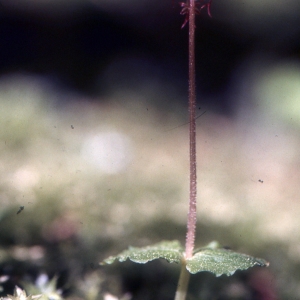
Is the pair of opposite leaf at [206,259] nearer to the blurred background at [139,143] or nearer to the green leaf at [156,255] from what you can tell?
the green leaf at [156,255]

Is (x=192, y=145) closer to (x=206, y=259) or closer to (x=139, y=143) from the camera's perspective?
(x=206, y=259)

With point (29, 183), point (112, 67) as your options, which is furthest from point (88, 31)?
point (29, 183)

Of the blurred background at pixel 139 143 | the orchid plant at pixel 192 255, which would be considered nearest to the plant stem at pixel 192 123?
the orchid plant at pixel 192 255

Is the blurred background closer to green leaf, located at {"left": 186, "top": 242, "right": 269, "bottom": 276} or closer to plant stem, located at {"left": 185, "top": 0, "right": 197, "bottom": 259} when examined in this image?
green leaf, located at {"left": 186, "top": 242, "right": 269, "bottom": 276}

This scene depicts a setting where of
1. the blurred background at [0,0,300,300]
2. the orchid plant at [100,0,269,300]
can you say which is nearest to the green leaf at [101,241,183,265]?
the orchid plant at [100,0,269,300]

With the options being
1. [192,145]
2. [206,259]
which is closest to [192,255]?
[206,259]
